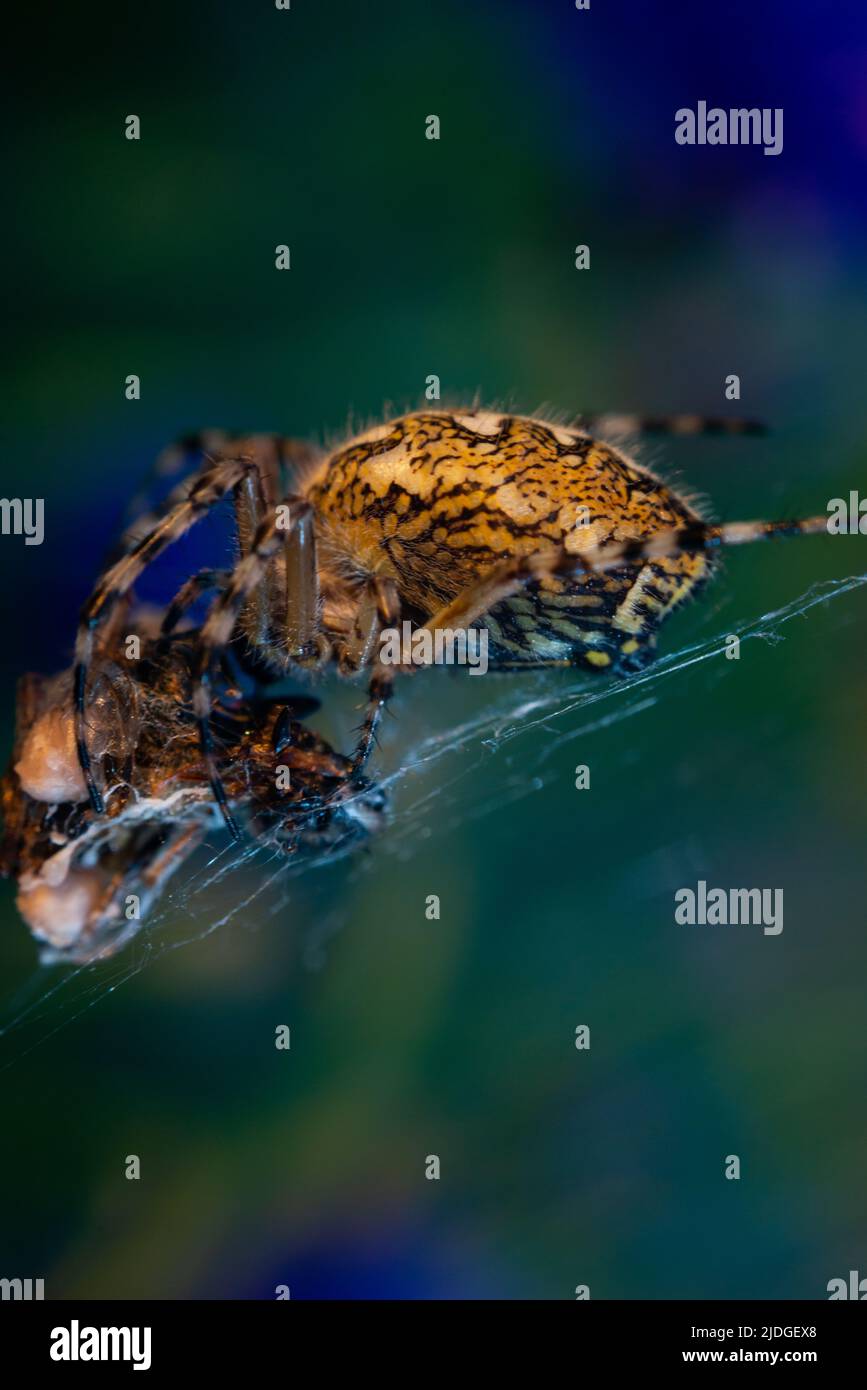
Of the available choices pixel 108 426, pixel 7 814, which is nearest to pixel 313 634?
pixel 7 814

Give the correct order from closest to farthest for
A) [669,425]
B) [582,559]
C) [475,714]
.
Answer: [582,559] < [669,425] < [475,714]

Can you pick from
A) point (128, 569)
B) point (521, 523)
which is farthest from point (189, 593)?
point (521, 523)


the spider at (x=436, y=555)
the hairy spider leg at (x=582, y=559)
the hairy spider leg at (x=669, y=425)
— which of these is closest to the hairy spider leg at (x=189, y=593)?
the spider at (x=436, y=555)

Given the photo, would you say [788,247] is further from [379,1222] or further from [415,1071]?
[379,1222]

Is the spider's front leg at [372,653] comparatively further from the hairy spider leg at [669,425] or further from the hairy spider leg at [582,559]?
the hairy spider leg at [669,425]

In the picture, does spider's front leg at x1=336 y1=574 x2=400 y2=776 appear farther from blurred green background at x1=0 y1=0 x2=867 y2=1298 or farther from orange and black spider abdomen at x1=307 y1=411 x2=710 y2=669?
blurred green background at x1=0 y1=0 x2=867 y2=1298

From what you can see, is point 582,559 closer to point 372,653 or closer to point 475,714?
point 372,653

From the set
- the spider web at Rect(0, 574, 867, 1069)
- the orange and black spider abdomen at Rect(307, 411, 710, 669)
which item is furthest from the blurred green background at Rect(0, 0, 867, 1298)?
the orange and black spider abdomen at Rect(307, 411, 710, 669)
